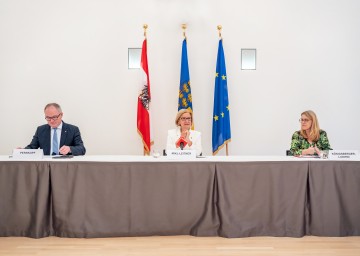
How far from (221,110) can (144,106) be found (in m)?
1.10

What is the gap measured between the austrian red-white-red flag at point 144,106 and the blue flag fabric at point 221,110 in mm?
955

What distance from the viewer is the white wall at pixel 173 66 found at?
5195mm

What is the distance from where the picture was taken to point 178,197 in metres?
3.14

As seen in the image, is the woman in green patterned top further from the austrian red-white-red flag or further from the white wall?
the austrian red-white-red flag

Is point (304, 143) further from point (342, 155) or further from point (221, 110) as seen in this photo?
point (221, 110)

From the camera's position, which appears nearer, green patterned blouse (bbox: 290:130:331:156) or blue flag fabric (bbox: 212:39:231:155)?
green patterned blouse (bbox: 290:130:331:156)

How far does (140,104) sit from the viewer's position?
507cm

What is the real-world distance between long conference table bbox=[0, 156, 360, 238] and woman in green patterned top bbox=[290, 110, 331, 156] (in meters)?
0.61

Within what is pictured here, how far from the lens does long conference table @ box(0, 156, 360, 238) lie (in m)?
3.12

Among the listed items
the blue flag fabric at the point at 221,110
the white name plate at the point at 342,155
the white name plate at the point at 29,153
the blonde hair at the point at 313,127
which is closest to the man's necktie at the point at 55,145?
Answer: the white name plate at the point at 29,153

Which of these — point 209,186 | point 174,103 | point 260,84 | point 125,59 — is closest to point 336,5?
point 260,84

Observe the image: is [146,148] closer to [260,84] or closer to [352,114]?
[260,84]

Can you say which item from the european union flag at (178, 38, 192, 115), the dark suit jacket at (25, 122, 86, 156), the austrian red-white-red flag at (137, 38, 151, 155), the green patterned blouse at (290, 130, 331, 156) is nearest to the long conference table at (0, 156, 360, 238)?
the green patterned blouse at (290, 130, 331, 156)

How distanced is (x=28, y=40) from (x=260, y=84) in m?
3.45
